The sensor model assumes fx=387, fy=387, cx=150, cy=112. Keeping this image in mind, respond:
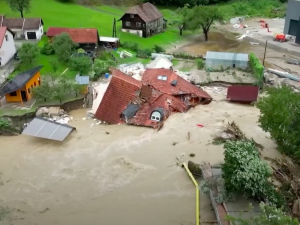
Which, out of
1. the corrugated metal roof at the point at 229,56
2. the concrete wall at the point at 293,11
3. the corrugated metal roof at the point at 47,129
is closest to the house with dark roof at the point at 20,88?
the corrugated metal roof at the point at 47,129

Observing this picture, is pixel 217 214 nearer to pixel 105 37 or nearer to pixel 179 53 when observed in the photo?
pixel 179 53

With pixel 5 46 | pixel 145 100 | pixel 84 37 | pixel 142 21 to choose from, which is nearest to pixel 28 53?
pixel 5 46

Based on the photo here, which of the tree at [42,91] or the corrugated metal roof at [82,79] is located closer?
the tree at [42,91]

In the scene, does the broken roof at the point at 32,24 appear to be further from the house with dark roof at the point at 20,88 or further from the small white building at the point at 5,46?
the house with dark roof at the point at 20,88

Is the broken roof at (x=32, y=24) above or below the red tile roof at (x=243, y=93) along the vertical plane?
above

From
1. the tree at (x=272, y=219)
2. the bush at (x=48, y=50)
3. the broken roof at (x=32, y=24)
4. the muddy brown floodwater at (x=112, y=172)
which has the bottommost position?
the muddy brown floodwater at (x=112, y=172)

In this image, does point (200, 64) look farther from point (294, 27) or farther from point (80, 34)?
point (294, 27)

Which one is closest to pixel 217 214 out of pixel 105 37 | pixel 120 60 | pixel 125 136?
pixel 125 136
